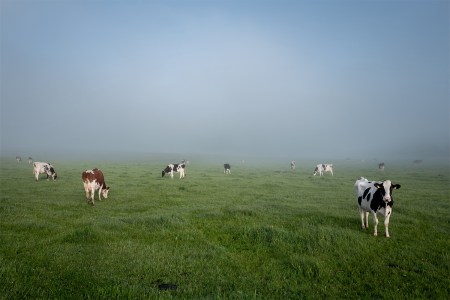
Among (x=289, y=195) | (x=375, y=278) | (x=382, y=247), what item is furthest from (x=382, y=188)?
(x=289, y=195)

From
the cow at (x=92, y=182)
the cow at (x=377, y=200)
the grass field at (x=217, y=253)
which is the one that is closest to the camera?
the grass field at (x=217, y=253)

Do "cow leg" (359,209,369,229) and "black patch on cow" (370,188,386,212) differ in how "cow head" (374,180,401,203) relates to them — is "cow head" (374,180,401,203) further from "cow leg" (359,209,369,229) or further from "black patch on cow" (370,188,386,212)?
"cow leg" (359,209,369,229)

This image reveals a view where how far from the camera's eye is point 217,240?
38.8 ft

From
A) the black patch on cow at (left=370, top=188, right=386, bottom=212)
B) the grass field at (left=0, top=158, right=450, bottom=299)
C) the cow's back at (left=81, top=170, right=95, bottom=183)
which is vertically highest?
the cow's back at (left=81, top=170, right=95, bottom=183)

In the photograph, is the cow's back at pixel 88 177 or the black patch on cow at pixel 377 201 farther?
the cow's back at pixel 88 177

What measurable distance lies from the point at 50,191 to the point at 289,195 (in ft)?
64.5

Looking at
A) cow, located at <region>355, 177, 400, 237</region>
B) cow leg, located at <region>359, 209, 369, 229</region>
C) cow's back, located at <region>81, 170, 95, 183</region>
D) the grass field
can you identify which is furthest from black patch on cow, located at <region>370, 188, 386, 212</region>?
cow's back, located at <region>81, 170, 95, 183</region>

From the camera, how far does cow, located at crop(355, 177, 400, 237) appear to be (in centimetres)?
1227

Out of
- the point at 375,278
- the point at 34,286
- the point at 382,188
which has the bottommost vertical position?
the point at 375,278

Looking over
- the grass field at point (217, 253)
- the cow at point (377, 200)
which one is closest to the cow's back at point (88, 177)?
the grass field at point (217, 253)

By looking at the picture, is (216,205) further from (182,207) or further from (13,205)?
(13,205)

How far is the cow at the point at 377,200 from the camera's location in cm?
1227

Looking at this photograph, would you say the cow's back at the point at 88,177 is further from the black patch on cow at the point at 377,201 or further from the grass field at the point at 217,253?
the black patch on cow at the point at 377,201

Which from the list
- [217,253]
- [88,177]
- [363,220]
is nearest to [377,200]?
[363,220]
